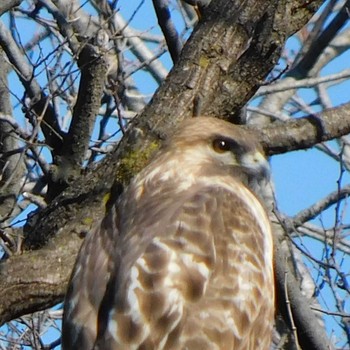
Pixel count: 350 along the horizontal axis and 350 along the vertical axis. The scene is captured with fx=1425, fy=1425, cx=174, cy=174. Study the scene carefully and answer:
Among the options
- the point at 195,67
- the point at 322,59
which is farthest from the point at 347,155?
the point at 195,67

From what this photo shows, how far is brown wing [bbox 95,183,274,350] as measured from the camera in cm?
504

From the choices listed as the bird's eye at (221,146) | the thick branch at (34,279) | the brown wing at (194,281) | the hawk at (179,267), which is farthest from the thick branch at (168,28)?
the thick branch at (34,279)

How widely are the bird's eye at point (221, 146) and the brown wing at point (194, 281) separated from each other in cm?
36

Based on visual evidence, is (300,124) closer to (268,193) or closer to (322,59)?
(268,193)

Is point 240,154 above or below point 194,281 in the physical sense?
above

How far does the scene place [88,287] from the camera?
5211mm

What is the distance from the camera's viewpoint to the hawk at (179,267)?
16.6 ft

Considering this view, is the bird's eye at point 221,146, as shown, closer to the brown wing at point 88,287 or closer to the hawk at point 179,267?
the hawk at point 179,267

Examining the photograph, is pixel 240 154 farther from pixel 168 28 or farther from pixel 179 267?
pixel 168 28

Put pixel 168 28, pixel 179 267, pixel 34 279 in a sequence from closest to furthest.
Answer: pixel 179 267 → pixel 34 279 → pixel 168 28

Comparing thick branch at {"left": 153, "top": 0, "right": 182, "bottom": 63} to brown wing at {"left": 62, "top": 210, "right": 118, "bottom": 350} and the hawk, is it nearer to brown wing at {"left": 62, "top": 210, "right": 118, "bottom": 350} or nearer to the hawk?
the hawk

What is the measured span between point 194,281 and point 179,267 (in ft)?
0.27

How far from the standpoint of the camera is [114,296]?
202 inches

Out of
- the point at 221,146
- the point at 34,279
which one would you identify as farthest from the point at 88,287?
the point at 221,146
